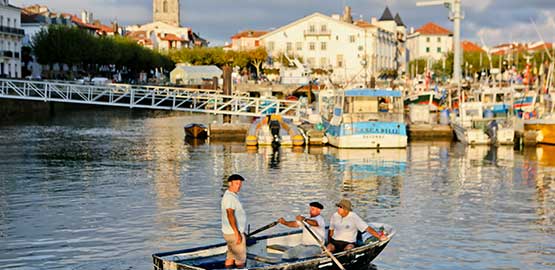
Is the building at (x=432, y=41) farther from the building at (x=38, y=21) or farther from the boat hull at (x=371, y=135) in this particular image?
the boat hull at (x=371, y=135)

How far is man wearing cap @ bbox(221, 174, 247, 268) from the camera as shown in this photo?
51.4 feet

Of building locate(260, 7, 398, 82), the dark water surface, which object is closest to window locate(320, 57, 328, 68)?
building locate(260, 7, 398, 82)

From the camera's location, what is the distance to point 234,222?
51.8 ft

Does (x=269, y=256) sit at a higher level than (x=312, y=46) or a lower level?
lower

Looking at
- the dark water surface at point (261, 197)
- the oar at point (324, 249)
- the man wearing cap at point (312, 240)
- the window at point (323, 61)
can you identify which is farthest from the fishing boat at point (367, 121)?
the window at point (323, 61)

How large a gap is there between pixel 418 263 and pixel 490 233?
166 inches

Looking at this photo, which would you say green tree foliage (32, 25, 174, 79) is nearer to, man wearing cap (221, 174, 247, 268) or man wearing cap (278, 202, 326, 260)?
man wearing cap (278, 202, 326, 260)

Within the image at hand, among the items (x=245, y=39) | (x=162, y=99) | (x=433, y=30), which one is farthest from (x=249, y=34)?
(x=162, y=99)

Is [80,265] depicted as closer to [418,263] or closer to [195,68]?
[418,263]

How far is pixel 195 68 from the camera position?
135 metres

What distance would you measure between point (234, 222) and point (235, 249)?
721mm

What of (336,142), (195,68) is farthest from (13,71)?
(336,142)

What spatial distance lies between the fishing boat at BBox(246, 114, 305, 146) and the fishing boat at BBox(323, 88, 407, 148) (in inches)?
78.7

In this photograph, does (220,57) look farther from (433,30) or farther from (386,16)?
(433,30)
